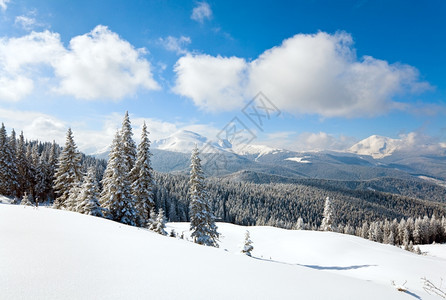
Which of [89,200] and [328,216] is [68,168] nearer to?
[89,200]

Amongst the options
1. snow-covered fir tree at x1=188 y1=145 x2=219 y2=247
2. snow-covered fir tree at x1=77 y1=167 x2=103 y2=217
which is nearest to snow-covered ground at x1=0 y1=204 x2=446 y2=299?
snow-covered fir tree at x1=77 y1=167 x2=103 y2=217

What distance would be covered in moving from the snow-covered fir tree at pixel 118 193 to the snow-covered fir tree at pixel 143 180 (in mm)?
1534

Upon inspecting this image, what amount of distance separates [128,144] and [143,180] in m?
4.40

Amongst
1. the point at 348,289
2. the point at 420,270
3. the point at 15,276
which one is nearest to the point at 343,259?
the point at 420,270

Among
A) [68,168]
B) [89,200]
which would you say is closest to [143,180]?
[89,200]

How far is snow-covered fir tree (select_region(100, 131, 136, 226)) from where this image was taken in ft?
67.9

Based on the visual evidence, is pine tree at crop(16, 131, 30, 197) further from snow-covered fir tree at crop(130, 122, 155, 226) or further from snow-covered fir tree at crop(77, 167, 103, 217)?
snow-covered fir tree at crop(77, 167, 103, 217)

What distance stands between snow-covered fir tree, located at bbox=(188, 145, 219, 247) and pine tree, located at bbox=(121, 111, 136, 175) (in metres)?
7.04

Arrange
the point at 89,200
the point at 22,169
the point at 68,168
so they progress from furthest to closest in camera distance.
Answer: the point at 22,169
the point at 68,168
the point at 89,200

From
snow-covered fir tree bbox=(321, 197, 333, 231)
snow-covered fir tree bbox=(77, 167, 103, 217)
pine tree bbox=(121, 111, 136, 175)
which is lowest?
snow-covered fir tree bbox=(321, 197, 333, 231)

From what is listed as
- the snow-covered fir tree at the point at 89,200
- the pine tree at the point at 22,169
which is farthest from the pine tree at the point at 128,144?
the pine tree at the point at 22,169

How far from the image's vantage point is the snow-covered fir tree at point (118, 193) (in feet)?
67.9

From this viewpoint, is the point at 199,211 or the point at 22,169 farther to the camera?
the point at 22,169

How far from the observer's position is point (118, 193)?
2088 cm
